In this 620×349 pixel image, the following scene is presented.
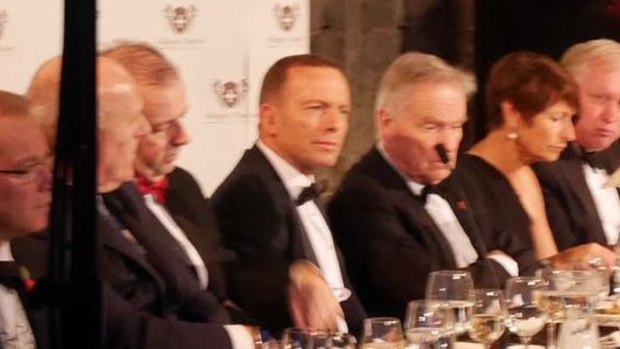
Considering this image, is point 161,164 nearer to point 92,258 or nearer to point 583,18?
point 92,258

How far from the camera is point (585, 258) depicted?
416 cm

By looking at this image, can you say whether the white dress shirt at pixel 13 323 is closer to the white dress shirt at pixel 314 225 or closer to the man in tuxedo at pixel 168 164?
the man in tuxedo at pixel 168 164

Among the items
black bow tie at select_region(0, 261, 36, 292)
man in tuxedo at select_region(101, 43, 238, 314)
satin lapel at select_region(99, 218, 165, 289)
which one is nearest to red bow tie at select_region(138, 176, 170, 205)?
man in tuxedo at select_region(101, 43, 238, 314)

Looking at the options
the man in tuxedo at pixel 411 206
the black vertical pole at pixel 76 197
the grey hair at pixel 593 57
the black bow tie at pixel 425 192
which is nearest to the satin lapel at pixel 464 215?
the man in tuxedo at pixel 411 206

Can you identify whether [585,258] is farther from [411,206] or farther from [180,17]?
[180,17]

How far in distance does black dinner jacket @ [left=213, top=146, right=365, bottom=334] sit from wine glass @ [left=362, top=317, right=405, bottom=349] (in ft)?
2.74

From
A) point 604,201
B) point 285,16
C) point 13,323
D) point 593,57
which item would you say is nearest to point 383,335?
point 13,323

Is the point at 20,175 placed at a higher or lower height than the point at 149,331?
higher

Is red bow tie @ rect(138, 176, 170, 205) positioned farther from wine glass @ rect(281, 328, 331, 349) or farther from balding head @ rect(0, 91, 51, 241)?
wine glass @ rect(281, 328, 331, 349)

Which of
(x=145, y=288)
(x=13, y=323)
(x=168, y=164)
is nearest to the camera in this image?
(x=13, y=323)

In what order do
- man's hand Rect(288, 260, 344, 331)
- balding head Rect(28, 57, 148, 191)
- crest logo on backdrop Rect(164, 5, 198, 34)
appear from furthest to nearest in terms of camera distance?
crest logo on backdrop Rect(164, 5, 198, 34) → man's hand Rect(288, 260, 344, 331) → balding head Rect(28, 57, 148, 191)

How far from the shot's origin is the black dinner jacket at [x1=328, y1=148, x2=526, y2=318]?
3795 millimetres

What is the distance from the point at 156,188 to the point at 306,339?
107 centimetres

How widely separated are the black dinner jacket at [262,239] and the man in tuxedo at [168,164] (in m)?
0.05
